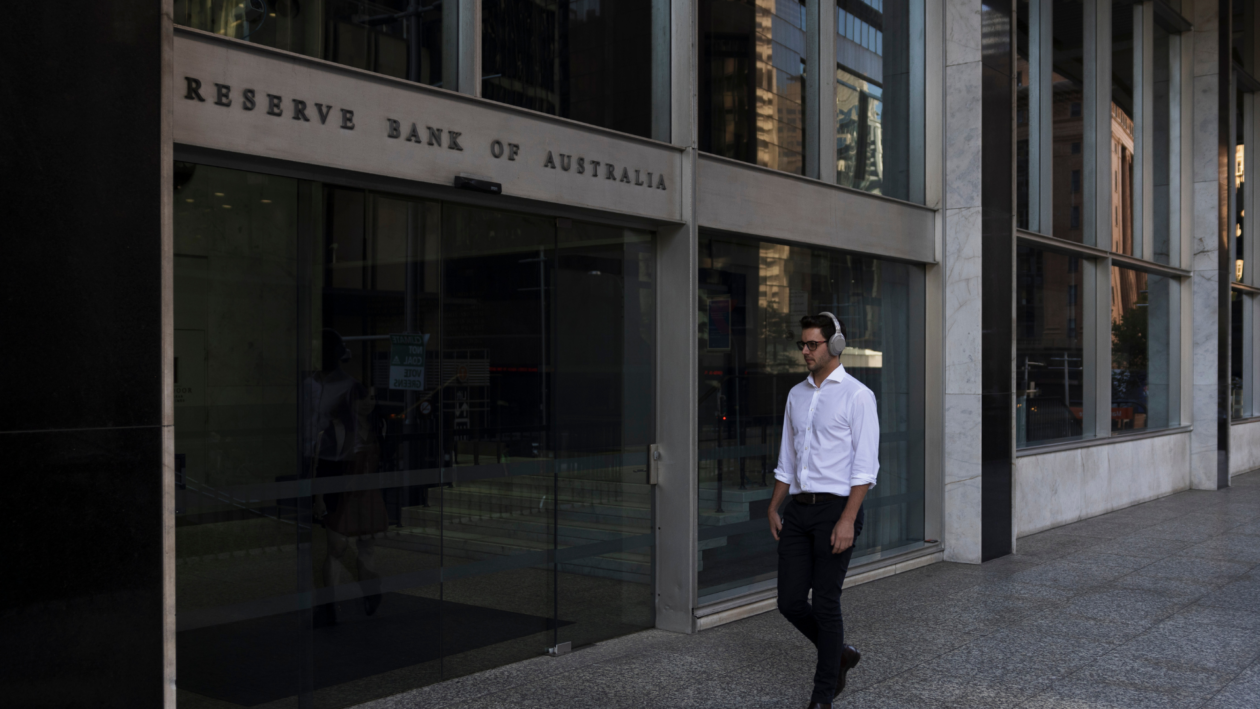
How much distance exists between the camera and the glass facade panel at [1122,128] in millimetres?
13906

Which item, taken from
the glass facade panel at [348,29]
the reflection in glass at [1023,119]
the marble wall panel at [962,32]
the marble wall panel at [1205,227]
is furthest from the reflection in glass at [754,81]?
the marble wall panel at [1205,227]

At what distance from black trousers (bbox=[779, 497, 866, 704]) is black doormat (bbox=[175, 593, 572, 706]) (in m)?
1.76

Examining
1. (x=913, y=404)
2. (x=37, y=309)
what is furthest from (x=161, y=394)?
(x=913, y=404)

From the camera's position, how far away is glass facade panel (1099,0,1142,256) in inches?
547

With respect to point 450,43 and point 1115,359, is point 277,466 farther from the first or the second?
point 1115,359

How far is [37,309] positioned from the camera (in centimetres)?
360

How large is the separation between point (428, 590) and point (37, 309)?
2.59 m

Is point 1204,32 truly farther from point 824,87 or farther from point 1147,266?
point 824,87

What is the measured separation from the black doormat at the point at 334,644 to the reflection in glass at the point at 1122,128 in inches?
436

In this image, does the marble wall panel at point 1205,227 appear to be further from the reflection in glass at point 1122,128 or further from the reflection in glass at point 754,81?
the reflection in glass at point 754,81

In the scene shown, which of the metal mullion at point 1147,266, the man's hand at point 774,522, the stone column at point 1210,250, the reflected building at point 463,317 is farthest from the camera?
the stone column at point 1210,250

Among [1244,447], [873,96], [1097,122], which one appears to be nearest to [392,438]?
[873,96]

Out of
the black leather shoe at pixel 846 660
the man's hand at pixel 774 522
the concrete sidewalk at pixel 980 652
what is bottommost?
the concrete sidewalk at pixel 980 652

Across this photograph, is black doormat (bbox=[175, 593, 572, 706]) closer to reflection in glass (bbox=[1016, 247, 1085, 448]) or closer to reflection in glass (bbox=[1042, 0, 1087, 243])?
reflection in glass (bbox=[1016, 247, 1085, 448])
